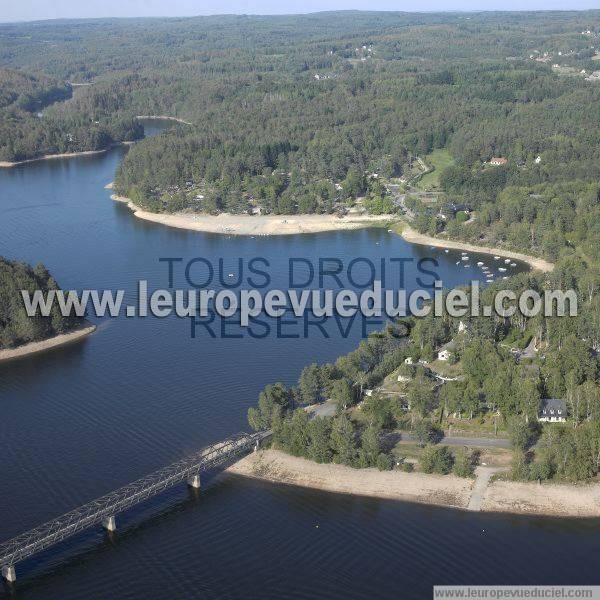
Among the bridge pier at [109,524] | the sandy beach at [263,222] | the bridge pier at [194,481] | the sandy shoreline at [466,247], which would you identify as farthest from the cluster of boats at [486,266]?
the bridge pier at [109,524]

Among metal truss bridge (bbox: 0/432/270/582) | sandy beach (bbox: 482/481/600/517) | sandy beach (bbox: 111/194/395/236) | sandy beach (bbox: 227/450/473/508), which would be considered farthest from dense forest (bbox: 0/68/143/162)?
sandy beach (bbox: 482/481/600/517)

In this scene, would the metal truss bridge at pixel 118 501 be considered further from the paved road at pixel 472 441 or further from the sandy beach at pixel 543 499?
the sandy beach at pixel 543 499

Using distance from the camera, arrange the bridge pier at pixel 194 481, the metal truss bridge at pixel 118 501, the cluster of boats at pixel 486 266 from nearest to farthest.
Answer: the metal truss bridge at pixel 118 501, the bridge pier at pixel 194 481, the cluster of boats at pixel 486 266

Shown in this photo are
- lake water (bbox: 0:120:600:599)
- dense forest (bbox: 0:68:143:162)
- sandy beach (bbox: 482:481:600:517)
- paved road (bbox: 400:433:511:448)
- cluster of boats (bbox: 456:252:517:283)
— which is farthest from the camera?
dense forest (bbox: 0:68:143:162)

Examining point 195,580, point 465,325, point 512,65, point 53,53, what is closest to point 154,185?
point 465,325

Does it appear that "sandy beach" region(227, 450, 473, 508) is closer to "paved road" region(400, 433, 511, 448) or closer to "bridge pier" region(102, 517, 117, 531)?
"paved road" region(400, 433, 511, 448)

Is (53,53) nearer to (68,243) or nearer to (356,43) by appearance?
(356,43)

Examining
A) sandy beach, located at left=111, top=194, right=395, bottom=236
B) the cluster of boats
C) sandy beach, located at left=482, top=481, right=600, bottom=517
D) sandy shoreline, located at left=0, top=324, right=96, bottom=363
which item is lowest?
sandy beach, located at left=482, top=481, right=600, bottom=517
